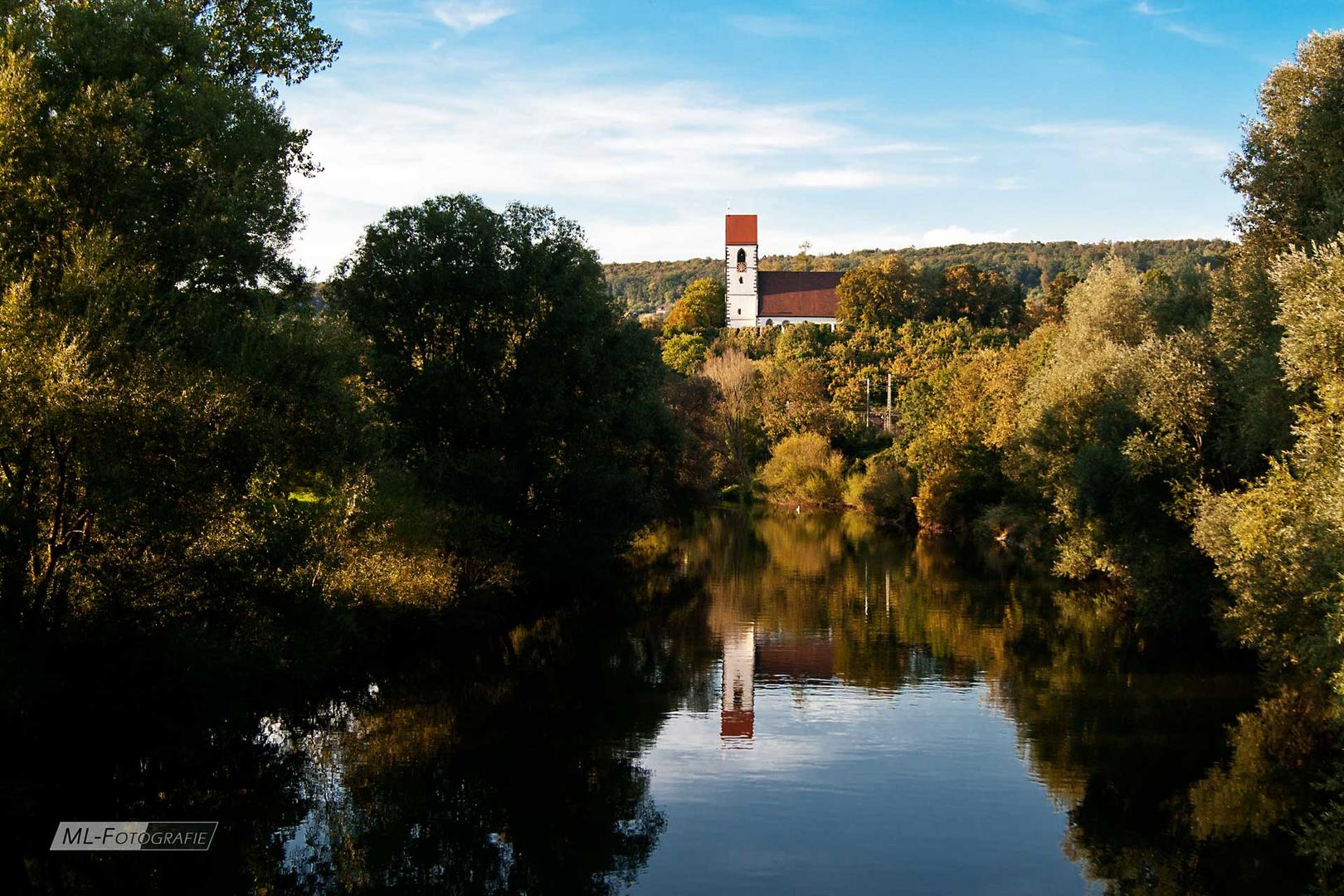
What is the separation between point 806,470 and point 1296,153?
4196 cm

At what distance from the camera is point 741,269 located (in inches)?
4353

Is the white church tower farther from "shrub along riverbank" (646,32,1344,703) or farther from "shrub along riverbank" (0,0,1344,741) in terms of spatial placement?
"shrub along riverbank" (0,0,1344,741)

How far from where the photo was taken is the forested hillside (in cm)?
13912

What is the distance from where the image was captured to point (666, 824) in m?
15.7

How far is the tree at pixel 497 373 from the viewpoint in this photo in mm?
29391

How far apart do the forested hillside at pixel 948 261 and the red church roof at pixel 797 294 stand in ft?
72.3

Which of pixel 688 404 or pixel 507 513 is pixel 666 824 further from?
pixel 688 404

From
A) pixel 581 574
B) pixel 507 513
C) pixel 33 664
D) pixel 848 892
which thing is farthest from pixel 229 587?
pixel 581 574

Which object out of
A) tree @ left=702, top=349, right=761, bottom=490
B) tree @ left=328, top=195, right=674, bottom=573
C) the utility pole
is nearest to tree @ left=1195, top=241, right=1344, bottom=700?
tree @ left=328, top=195, right=674, bottom=573

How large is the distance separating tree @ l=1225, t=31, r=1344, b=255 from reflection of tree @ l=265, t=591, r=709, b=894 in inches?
670

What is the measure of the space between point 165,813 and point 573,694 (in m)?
9.09

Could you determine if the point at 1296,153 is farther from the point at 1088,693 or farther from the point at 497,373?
the point at 497,373

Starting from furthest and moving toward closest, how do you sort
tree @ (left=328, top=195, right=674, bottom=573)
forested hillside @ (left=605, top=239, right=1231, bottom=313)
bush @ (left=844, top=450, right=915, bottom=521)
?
1. forested hillside @ (left=605, top=239, right=1231, bottom=313)
2. bush @ (left=844, top=450, right=915, bottom=521)
3. tree @ (left=328, top=195, right=674, bottom=573)

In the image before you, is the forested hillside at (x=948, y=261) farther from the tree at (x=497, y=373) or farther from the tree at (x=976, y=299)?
the tree at (x=497, y=373)
